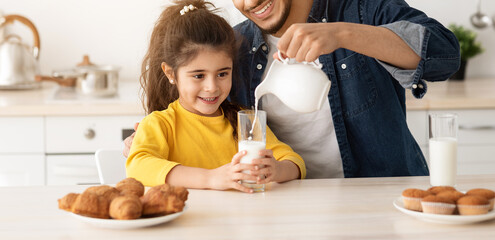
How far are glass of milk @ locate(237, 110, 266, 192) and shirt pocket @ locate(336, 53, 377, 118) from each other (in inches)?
18.7

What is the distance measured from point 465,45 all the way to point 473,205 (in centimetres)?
218

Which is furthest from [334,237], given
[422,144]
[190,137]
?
[422,144]

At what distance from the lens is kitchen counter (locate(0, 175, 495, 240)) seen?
1.07 metres

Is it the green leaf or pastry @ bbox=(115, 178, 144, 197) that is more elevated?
the green leaf

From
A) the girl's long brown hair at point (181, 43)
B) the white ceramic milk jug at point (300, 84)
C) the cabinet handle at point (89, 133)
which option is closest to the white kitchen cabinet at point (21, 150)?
the cabinet handle at point (89, 133)

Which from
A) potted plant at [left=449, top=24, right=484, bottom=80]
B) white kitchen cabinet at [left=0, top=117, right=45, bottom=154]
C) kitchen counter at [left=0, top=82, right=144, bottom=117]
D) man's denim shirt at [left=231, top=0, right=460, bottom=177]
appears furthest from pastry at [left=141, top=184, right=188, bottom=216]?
potted plant at [left=449, top=24, right=484, bottom=80]

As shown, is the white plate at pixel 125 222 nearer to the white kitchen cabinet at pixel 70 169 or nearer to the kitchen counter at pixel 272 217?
the kitchen counter at pixel 272 217

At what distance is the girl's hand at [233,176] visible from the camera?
1348mm

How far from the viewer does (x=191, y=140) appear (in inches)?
65.0

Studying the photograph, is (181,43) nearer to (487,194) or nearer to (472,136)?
(487,194)

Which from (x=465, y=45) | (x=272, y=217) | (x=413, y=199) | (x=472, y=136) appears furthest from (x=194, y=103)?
(x=465, y=45)

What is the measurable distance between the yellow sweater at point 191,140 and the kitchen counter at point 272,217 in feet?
0.67

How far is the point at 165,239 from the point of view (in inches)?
41.3

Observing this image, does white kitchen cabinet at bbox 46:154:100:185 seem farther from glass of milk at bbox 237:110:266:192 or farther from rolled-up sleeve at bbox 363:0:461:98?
rolled-up sleeve at bbox 363:0:461:98
